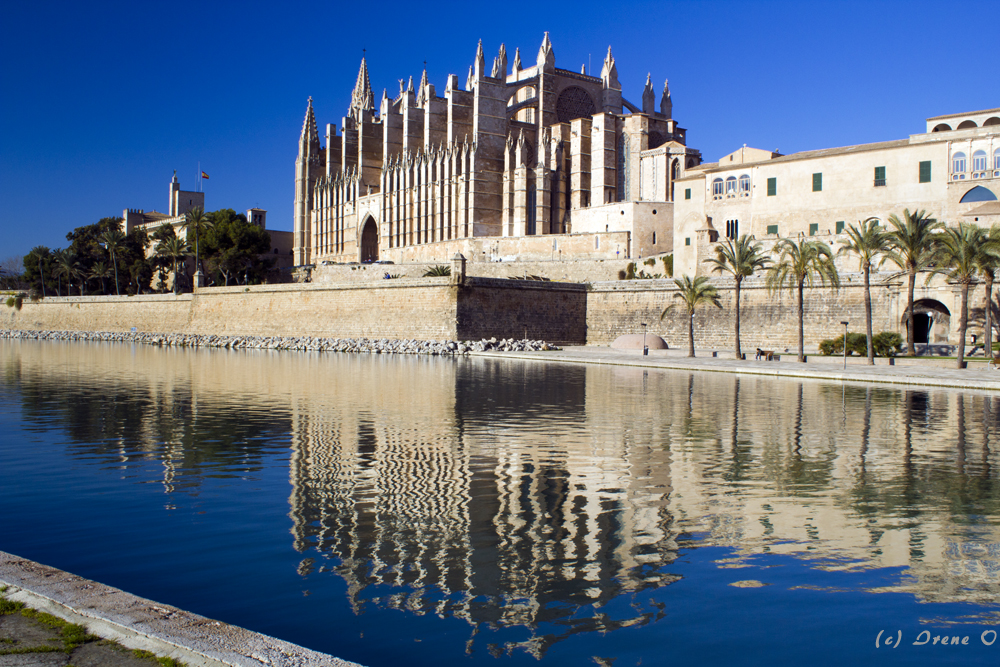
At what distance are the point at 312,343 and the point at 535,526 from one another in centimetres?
4063

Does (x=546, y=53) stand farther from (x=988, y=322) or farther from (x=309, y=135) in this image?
(x=988, y=322)

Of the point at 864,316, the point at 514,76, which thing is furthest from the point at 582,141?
the point at 864,316

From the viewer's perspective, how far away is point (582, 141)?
58812 millimetres

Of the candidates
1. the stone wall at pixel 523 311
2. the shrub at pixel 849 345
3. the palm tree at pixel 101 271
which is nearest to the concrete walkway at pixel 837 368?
the shrub at pixel 849 345

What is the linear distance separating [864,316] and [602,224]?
22.0 m

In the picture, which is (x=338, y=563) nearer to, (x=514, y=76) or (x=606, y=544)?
(x=606, y=544)

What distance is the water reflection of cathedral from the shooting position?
555 centimetres

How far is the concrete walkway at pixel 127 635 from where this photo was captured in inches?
148

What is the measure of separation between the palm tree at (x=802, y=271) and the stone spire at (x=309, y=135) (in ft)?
187

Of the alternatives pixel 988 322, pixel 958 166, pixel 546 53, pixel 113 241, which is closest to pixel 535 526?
pixel 988 322

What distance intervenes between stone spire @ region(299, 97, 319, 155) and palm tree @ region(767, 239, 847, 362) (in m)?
57.1

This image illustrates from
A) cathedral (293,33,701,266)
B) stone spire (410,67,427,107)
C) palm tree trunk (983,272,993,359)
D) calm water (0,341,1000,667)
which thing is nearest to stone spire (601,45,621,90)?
cathedral (293,33,701,266)

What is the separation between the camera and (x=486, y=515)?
25.2 feet

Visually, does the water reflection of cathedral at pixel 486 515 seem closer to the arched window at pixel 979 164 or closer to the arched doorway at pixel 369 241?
the arched window at pixel 979 164
